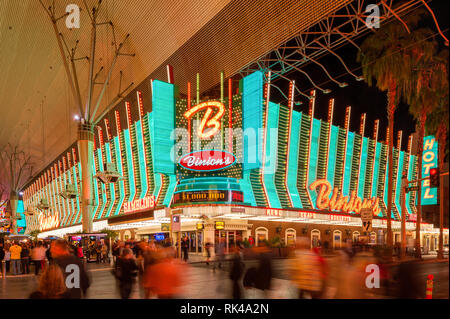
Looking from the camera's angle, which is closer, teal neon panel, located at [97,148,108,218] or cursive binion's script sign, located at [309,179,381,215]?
cursive binion's script sign, located at [309,179,381,215]

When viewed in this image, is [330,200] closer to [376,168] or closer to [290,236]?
[290,236]

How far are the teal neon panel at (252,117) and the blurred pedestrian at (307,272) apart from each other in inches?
990

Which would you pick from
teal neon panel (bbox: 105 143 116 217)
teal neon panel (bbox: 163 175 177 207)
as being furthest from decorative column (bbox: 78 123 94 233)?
teal neon panel (bbox: 105 143 116 217)

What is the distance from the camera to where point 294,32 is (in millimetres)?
28125

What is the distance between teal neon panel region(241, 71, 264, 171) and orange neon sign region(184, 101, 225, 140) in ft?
7.20

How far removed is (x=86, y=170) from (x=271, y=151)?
15862 millimetres

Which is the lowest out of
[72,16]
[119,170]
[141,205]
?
[141,205]

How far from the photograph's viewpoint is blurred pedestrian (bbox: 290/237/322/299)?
27.8ft

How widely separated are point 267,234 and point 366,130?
20938mm

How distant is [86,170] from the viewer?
96.8ft

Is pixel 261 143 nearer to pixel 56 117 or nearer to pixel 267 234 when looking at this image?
pixel 267 234

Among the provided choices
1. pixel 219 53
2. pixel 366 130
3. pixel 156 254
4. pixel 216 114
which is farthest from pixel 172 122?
pixel 156 254

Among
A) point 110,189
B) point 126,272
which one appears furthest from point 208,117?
point 126,272

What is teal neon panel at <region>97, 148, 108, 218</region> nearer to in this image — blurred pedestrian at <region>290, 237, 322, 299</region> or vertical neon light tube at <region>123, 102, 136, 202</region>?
vertical neon light tube at <region>123, 102, 136, 202</region>
